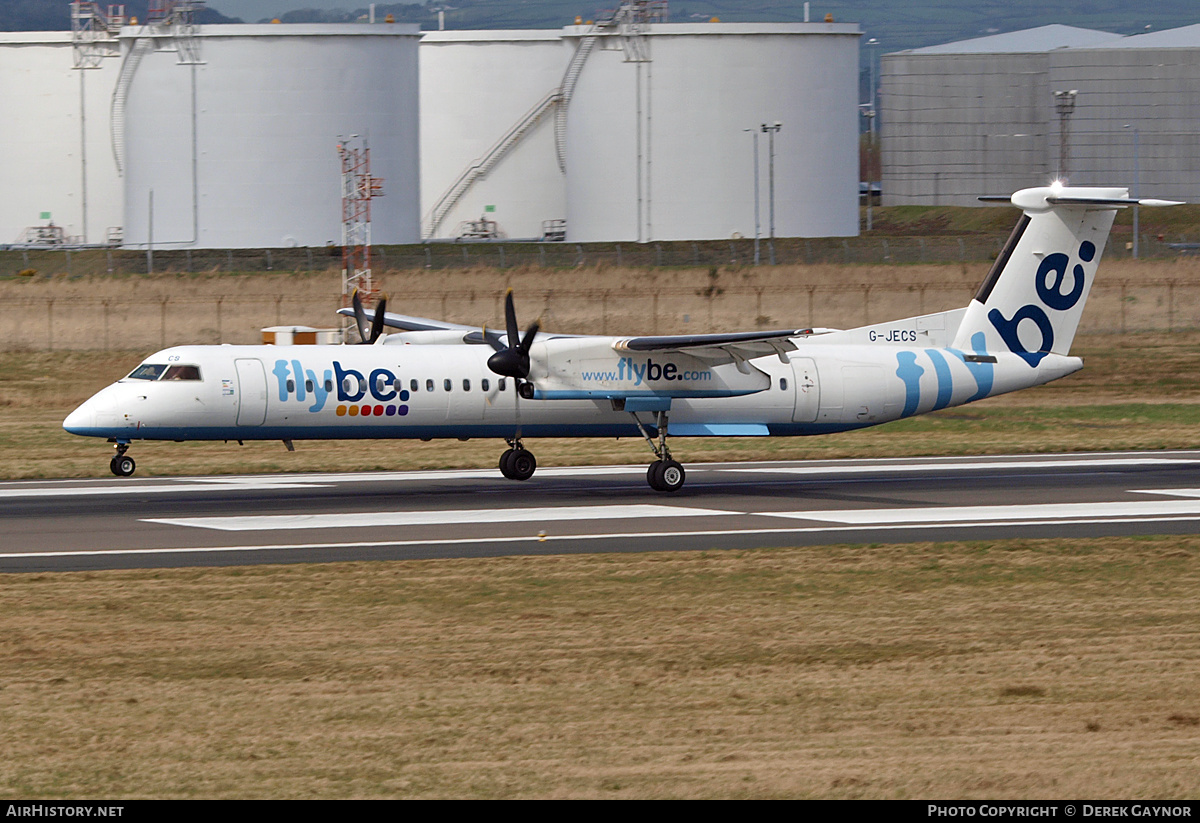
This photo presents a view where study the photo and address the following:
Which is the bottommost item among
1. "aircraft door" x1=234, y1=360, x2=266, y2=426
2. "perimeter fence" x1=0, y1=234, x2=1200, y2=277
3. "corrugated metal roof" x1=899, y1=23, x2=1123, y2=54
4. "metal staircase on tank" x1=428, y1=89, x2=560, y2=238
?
"aircraft door" x1=234, y1=360, x2=266, y2=426

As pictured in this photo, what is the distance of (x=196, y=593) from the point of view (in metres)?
18.9

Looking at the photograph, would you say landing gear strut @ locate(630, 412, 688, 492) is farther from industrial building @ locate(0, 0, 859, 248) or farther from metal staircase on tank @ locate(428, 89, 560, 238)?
metal staircase on tank @ locate(428, 89, 560, 238)

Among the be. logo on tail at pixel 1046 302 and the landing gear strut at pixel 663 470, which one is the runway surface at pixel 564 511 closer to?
the landing gear strut at pixel 663 470

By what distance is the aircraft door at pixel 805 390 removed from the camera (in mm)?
30109

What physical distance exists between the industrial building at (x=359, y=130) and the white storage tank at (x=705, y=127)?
3.8 inches

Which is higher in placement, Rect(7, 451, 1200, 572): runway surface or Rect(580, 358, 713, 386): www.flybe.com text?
Rect(580, 358, 713, 386): www.flybe.com text

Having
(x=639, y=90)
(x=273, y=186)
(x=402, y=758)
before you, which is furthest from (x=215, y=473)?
(x=639, y=90)

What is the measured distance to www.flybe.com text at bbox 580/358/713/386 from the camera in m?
28.8

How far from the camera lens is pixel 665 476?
29.1 metres

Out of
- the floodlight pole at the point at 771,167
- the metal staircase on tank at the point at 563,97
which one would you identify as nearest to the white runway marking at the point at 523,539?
the floodlight pole at the point at 771,167

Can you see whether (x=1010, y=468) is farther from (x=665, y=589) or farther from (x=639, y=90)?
(x=639, y=90)

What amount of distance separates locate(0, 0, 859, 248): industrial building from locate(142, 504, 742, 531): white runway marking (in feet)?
174

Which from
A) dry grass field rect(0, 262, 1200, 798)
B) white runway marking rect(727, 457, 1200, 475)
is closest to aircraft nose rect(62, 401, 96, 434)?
dry grass field rect(0, 262, 1200, 798)

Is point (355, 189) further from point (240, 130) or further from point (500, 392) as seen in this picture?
point (500, 392)
